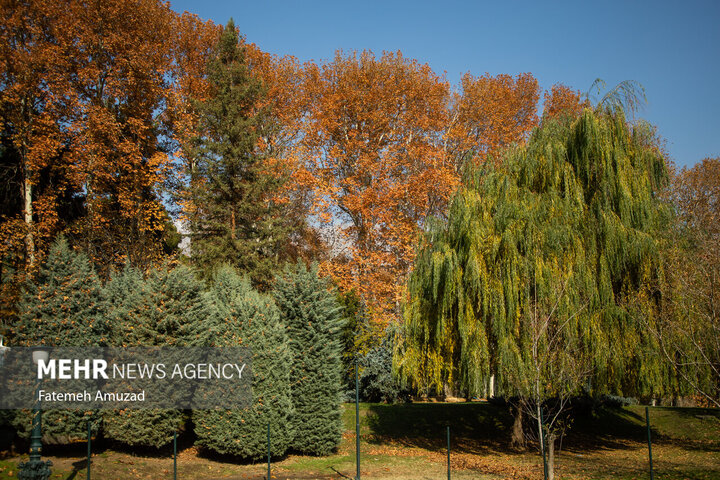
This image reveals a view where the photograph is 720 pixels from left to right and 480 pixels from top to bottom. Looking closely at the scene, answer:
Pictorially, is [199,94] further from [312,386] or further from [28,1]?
[312,386]

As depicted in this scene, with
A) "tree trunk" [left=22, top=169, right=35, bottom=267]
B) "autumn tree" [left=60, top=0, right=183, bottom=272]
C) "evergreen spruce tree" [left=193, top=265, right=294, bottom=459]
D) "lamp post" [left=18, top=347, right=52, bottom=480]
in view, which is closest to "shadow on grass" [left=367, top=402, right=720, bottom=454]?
"evergreen spruce tree" [left=193, top=265, right=294, bottom=459]

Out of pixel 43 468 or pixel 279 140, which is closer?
pixel 43 468

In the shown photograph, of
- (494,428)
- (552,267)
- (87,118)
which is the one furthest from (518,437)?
(87,118)

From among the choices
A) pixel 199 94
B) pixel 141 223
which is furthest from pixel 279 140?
pixel 141 223

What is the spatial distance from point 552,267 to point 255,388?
9.73m

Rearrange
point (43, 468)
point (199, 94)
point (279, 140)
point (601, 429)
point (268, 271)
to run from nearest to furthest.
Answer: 1. point (43, 468)
2. point (601, 429)
3. point (268, 271)
4. point (199, 94)
5. point (279, 140)

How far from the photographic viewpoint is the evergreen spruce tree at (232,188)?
27.0 m

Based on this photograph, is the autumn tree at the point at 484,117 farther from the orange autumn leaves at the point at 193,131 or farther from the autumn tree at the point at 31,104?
the autumn tree at the point at 31,104

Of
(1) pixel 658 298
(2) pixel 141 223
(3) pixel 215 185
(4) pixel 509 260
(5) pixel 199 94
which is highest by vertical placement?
(5) pixel 199 94

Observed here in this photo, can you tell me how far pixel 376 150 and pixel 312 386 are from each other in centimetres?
1796

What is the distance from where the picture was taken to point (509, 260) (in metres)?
15.6

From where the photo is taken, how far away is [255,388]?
51.8 ft

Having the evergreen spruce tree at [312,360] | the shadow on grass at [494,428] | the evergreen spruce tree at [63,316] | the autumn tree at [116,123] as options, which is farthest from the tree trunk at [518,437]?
the autumn tree at [116,123]

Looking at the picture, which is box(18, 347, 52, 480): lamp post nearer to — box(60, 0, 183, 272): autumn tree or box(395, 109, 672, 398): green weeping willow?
box(395, 109, 672, 398): green weeping willow
